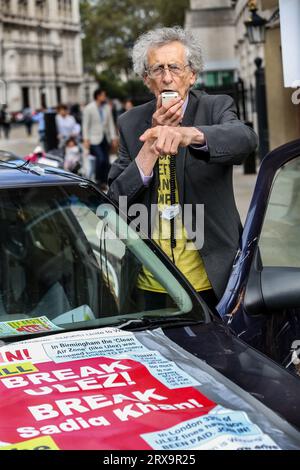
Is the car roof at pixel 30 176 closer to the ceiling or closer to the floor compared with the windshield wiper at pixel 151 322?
closer to the ceiling

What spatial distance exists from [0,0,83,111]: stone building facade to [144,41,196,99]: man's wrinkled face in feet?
356

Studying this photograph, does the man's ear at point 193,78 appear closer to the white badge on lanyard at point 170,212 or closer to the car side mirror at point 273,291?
the white badge on lanyard at point 170,212

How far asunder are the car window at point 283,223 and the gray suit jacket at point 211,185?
19 cm

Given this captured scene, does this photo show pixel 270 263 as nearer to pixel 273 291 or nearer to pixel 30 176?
pixel 273 291

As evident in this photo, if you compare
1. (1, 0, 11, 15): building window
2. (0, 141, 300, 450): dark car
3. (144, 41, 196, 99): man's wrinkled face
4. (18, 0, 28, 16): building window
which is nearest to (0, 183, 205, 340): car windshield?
(0, 141, 300, 450): dark car

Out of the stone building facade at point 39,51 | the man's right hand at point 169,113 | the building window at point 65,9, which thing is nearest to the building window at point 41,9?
the stone building facade at point 39,51

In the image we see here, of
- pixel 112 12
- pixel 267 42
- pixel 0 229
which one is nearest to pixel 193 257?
pixel 0 229

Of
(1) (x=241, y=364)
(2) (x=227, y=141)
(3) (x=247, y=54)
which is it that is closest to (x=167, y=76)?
(2) (x=227, y=141)

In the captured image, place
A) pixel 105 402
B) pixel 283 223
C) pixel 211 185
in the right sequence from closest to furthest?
pixel 105 402
pixel 283 223
pixel 211 185

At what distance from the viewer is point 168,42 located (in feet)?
11.9

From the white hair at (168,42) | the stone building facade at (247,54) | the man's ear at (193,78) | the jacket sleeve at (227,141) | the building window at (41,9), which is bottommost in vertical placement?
the jacket sleeve at (227,141)

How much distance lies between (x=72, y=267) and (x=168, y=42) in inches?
50.2

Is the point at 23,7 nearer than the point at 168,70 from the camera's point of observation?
No

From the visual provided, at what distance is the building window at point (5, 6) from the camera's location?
10938 centimetres
